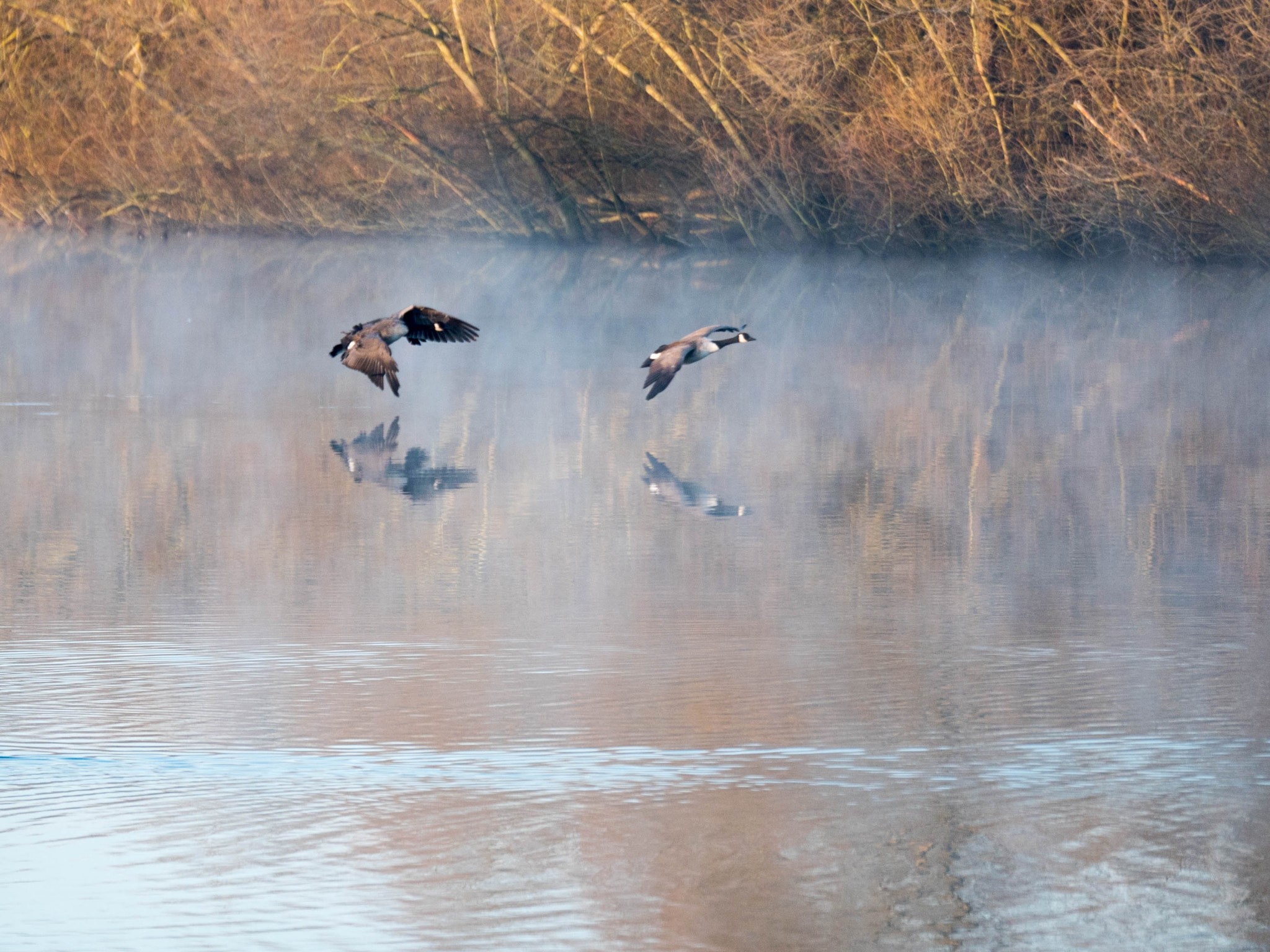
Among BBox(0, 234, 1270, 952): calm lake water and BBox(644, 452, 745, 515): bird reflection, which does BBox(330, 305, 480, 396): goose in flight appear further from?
BBox(644, 452, 745, 515): bird reflection

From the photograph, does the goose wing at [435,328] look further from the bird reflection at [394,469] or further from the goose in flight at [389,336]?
the bird reflection at [394,469]

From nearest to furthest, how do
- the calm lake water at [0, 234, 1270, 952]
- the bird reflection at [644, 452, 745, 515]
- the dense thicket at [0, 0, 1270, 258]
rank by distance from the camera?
the calm lake water at [0, 234, 1270, 952], the bird reflection at [644, 452, 745, 515], the dense thicket at [0, 0, 1270, 258]

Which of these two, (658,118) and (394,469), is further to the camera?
(658,118)

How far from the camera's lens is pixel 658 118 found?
30.2 metres

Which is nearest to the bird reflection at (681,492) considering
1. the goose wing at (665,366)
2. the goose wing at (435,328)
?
the goose wing at (665,366)

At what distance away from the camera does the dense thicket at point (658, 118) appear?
23.9 meters

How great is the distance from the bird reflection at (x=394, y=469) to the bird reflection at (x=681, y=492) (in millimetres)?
828

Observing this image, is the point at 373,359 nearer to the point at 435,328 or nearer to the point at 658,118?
the point at 435,328

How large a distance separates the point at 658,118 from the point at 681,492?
70.2 ft

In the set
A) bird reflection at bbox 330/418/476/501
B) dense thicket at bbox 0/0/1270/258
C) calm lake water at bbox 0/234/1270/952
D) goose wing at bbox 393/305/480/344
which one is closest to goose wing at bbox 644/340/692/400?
calm lake water at bbox 0/234/1270/952

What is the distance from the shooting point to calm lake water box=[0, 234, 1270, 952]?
3.92 metres

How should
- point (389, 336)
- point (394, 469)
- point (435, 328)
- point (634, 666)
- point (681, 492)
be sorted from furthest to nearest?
point (435, 328) < point (389, 336) < point (394, 469) < point (681, 492) < point (634, 666)

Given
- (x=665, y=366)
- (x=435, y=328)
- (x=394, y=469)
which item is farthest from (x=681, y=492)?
(x=435, y=328)

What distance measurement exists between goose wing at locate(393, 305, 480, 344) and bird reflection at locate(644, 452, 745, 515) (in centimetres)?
295
